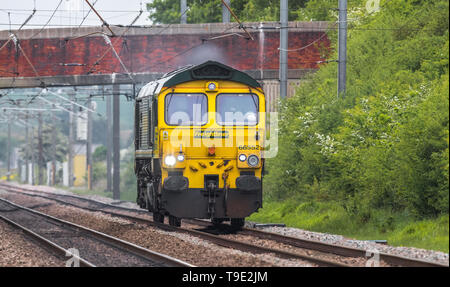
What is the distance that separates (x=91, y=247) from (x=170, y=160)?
2835 mm

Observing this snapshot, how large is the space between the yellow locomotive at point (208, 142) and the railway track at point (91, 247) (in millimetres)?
1925

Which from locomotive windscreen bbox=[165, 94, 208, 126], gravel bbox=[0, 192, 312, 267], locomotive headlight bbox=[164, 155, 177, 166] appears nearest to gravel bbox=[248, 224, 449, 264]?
gravel bbox=[0, 192, 312, 267]

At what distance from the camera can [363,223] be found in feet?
60.4

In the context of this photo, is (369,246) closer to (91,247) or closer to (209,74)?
(91,247)

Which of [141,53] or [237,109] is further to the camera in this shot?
[141,53]

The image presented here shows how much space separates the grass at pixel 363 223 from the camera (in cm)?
1512

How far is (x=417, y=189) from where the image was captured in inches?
640

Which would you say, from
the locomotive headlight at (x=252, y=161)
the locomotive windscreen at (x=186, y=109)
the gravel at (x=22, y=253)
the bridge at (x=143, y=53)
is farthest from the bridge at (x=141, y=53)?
the locomotive headlight at (x=252, y=161)

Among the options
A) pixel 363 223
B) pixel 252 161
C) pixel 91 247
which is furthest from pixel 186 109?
pixel 363 223

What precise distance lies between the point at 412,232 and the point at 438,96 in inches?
114

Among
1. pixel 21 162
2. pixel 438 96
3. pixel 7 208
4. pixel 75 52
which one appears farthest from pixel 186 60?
pixel 21 162

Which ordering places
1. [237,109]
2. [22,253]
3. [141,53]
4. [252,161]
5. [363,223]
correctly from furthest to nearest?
[141,53] < [237,109] < [363,223] < [252,161] < [22,253]

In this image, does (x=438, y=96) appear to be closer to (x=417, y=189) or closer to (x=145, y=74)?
(x=417, y=189)

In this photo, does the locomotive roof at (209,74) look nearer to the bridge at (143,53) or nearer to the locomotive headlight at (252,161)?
the locomotive headlight at (252,161)
